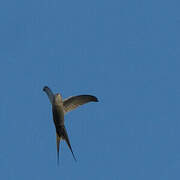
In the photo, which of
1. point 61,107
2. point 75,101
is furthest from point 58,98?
point 75,101

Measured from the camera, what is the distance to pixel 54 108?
1424 cm

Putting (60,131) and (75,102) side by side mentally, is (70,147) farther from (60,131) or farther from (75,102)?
(75,102)

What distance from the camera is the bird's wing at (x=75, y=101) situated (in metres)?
15.5

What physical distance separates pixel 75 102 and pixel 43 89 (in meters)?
0.93

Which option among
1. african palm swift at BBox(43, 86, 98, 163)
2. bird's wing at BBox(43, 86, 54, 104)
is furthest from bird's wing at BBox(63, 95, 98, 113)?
bird's wing at BBox(43, 86, 54, 104)

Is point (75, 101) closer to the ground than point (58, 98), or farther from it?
farther from it

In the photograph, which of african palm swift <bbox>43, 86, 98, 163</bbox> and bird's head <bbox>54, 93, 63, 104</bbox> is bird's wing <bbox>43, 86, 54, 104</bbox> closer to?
african palm swift <bbox>43, 86, 98, 163</bbox>

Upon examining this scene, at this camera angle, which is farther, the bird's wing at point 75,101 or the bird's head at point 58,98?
the bird's wing at point 75,101

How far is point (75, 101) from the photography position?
1568 centimetres

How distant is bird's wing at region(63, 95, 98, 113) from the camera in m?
15.5

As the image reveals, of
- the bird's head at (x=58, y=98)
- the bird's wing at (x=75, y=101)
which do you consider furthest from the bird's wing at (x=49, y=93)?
the bird's wing at (x=75, y=101)

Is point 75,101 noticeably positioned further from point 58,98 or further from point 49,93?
point 58,98

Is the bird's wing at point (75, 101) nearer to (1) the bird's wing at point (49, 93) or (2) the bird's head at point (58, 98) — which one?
(1) the bird's wing at point (49, 93)

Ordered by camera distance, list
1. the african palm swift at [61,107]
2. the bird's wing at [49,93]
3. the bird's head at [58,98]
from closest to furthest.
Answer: the african palm swift at [61,107]
the bird's head at [58,98]
the bird's wing at [49,93]
